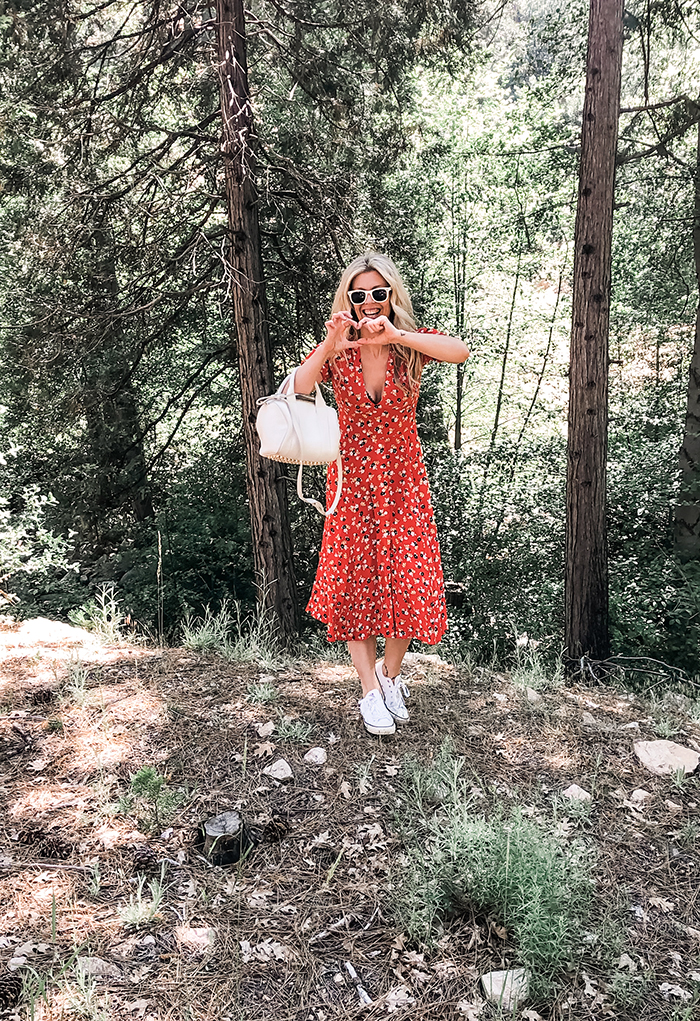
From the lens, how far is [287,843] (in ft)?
8.94

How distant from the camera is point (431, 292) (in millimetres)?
11188

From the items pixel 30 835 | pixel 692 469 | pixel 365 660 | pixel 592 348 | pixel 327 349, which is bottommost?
pixel 30 835

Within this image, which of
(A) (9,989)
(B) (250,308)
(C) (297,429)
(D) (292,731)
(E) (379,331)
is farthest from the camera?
(B) (250,308)

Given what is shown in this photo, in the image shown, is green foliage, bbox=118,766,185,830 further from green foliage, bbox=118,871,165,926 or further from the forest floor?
green foliage, bbox=118,871,165,926

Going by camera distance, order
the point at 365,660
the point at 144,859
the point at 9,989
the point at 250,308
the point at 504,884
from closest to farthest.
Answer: the point at 9,989
the point at 504,884
the point at 144,859
the point at 365,660
the point at 250,308

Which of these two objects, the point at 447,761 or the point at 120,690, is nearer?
the point at 447,761

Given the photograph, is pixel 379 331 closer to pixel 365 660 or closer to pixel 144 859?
pixel 365 660

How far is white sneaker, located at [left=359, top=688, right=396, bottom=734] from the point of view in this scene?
3344 millimetres

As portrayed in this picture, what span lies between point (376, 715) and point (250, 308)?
3317 millimetres

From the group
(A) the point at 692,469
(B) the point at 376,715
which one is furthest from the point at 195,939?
(A) the point at 692,469

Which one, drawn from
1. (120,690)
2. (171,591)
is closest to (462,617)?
(171,591)

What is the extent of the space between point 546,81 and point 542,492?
223 inches

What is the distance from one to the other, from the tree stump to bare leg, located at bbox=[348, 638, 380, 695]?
0.92m

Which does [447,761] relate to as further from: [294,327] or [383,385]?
[294,327]
